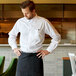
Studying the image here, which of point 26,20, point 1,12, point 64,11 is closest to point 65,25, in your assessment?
point 64,11

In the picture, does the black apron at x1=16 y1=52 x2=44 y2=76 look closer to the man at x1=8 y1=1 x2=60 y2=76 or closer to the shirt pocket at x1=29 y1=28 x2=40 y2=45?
the man at x1=8 y1=1 x2=60 y2=76

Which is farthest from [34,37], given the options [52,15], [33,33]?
[52,15]

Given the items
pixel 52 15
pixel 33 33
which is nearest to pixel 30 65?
pixel 33 33

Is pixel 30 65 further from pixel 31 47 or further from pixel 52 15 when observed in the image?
pixel 52 15

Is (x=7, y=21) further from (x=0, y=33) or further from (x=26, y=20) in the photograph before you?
(x=26, y=20)

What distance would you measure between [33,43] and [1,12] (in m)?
5.44

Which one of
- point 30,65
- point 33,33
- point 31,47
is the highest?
point 33,33

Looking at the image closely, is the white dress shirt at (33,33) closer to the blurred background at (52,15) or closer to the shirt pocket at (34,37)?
the shirt pocket at (34,37)

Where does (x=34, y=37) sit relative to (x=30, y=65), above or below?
above

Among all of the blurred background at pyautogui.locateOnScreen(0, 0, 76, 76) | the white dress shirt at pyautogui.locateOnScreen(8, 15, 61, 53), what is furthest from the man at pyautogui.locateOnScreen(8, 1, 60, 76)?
the blurred background at pyautogui.locateOnScreen(0, 0, 76, 76)

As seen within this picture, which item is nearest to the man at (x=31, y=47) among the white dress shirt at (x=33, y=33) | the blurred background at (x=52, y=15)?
the white dress shirt at (x=33, y=33)

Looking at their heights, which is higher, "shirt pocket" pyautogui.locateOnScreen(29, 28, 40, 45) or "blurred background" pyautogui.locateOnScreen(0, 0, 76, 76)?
"shirt pocket" pyautogui.locateOnScreen(29, 28, 40, 45)

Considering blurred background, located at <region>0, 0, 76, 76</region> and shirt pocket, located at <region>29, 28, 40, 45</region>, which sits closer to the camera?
shirt pocket, located at <region>29, 28, 40, 45</region>

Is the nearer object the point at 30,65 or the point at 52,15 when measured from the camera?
the point at 30,65
